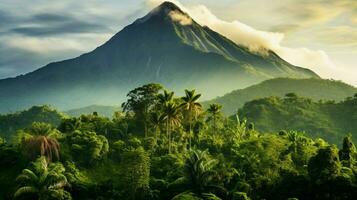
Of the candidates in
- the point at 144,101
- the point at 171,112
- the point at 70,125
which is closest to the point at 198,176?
the point at 171,112

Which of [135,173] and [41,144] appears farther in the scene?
[41,144]

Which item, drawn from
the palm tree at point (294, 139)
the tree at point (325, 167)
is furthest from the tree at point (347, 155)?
the tree at point (325, 167)

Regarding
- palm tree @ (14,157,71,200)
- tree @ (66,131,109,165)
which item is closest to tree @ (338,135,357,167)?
tree @ (66,131,109,165)

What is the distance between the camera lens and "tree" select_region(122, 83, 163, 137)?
122m

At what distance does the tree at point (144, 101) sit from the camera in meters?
122

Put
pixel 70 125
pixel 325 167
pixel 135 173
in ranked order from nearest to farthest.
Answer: pixel 325 167, pixel 135 173, pixel 70 125

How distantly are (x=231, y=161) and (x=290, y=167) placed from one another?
38.0 ft

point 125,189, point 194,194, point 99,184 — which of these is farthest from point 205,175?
point 99,184

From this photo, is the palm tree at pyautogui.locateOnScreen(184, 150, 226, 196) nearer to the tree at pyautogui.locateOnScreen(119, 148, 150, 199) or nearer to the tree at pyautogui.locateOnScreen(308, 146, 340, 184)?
the tree at pyautogui.locateOnScreen(119, 148, 150, 199)

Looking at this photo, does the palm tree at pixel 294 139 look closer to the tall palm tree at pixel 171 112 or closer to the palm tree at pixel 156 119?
the tall palm tree at pixel 171 112

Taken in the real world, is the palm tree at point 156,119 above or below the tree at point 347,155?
above

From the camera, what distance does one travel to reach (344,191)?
3361 inches

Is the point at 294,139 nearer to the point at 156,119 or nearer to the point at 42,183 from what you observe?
the point at 156,119

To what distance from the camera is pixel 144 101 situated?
121 m
